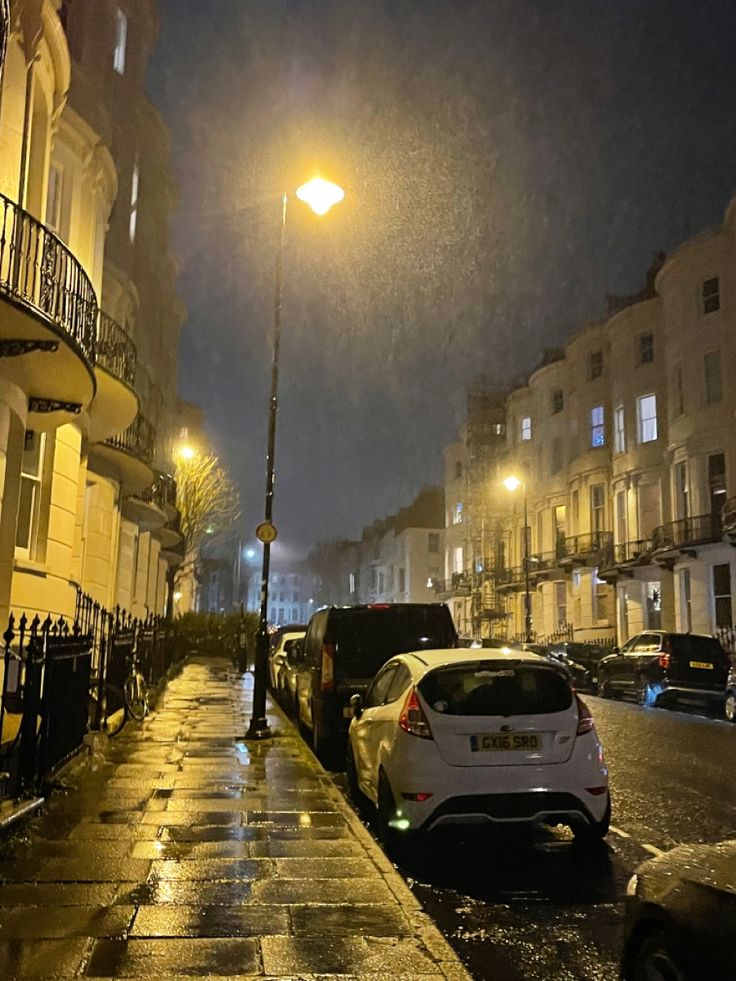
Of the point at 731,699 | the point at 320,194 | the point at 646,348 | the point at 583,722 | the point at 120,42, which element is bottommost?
the point at 731,699

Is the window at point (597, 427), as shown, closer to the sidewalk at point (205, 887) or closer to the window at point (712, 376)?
the window at point (712, 376)

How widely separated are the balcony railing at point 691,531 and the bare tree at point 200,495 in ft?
62.5

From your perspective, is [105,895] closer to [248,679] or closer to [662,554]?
[248,679]

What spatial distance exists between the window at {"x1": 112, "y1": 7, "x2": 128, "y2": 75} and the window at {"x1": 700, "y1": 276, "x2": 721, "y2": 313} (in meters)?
22.1

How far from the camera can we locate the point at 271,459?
15867 mm

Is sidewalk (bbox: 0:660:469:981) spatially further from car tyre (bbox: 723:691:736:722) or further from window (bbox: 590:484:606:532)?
window (bbox: 590:484:606:532)

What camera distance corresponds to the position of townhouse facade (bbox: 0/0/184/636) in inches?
469

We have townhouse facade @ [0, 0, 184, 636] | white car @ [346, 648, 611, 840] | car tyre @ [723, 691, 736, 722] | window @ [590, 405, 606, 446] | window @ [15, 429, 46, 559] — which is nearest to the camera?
white car @ [346, 648, 611, 840]

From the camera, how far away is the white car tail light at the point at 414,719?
7.37 m

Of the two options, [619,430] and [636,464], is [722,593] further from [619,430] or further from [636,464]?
[619,430]

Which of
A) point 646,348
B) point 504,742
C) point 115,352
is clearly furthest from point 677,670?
point 646,348

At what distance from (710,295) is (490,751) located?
3156 centimetres

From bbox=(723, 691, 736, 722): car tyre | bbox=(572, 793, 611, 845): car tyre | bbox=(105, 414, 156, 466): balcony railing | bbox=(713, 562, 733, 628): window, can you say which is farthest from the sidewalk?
bbox=(713, 562, 733, 628): window

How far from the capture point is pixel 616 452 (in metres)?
42.3
